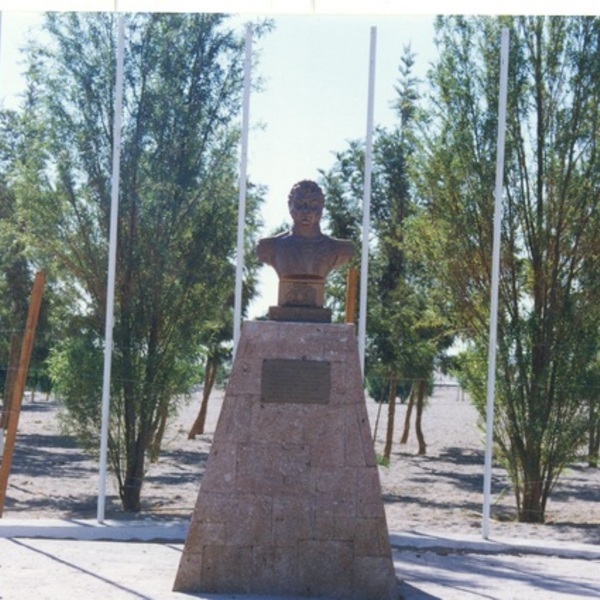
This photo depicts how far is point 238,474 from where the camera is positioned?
7000mm

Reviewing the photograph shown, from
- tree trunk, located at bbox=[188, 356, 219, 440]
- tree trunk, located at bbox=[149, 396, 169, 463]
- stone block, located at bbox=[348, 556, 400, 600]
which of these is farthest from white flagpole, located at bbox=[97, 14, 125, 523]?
tree trunk, located at bbox=[188, 356, 219, 440]

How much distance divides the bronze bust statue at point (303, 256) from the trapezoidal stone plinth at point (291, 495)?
0.40 m

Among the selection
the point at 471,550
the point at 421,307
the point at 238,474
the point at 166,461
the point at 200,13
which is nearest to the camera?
the point at 238,474

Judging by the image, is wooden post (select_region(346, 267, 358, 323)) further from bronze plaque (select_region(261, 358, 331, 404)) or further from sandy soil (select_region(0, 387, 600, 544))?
sandy soil (select_region(0, 387, 600, 544))

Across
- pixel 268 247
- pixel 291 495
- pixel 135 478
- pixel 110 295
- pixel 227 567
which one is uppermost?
pixel 268 247

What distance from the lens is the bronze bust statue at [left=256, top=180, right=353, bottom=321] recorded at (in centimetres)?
722

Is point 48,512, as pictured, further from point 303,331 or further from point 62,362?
point 303,331

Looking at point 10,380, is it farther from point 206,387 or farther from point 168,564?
point 206,387

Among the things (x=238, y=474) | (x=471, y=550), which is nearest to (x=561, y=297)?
(x=471, y=550)

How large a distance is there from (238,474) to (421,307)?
7202mm

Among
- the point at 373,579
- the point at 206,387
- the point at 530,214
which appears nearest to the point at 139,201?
the point at 530,214

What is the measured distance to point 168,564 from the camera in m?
7.91

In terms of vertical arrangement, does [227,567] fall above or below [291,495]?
below

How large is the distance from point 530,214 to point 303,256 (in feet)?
14.6
